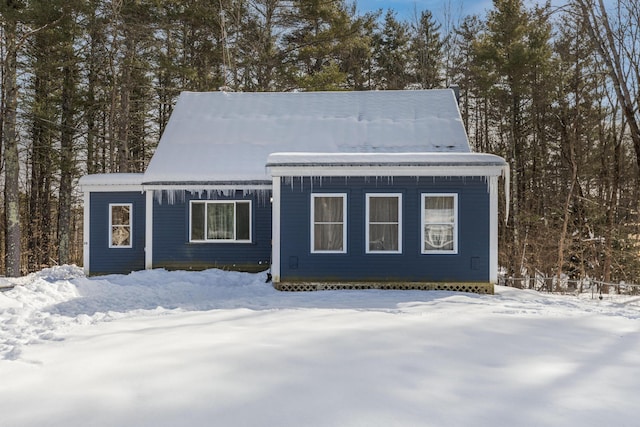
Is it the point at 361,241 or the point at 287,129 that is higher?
the point at 287,129

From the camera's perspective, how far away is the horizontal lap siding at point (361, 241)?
10.3 m

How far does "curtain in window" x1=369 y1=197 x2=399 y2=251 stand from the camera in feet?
34.3

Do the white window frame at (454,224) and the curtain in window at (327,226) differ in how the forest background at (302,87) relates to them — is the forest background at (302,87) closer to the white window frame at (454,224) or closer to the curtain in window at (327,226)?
the white window frame at (454,224)

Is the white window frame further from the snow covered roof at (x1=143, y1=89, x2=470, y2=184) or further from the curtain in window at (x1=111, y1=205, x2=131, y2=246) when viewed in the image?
the curtain in window at (x1=111, y1=205, x2=131, y2=246)

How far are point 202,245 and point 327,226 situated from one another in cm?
407

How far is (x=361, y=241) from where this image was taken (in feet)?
34.1

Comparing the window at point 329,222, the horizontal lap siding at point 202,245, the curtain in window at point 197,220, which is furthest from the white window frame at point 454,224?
the curtain in window at point 197,220

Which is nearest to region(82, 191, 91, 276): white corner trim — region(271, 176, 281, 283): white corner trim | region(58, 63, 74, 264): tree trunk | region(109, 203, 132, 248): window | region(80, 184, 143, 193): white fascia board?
region(80, 184, 143, 193): white fascia board

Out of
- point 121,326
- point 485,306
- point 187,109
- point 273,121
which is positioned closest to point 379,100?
point 273,121

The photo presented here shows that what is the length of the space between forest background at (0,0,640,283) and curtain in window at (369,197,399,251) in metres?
8.04

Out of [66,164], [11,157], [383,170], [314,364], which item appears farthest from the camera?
[66,164]

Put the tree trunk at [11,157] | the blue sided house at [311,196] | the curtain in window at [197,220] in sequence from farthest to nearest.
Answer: the tree trunk at [11,157], the curtain in window at [197,220], the blue sided house at [311,196]

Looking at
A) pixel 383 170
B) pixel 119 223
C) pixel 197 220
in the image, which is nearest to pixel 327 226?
pixel 383 170

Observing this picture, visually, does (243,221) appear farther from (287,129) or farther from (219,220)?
(287,129)
